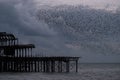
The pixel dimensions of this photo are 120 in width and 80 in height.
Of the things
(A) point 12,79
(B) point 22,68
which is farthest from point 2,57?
(A) point 12,79

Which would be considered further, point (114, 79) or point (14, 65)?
point (14, 65)

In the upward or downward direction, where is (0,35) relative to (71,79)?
upward

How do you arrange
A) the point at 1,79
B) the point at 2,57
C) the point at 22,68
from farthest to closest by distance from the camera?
the point at 22,68, the point at 2,57, the point at 1,79

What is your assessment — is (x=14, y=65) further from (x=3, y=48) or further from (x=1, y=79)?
(x=1, y=79)

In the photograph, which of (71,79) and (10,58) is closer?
(71,79)

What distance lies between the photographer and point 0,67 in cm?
9275

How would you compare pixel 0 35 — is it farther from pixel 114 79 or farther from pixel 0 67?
pixel 114 79

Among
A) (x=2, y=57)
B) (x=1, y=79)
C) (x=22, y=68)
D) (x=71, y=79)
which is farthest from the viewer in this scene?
(x=22, y=68)

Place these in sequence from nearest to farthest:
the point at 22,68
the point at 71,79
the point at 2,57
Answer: the point at 71,79
the point at 2,57
the point at 22,68

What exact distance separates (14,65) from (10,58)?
3.87 meters

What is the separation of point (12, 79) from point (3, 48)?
27.5 metres

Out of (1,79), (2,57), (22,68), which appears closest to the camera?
(1,79)

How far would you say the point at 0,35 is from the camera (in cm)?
9419

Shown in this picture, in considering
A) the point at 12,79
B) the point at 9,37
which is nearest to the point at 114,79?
the point at 12,79
